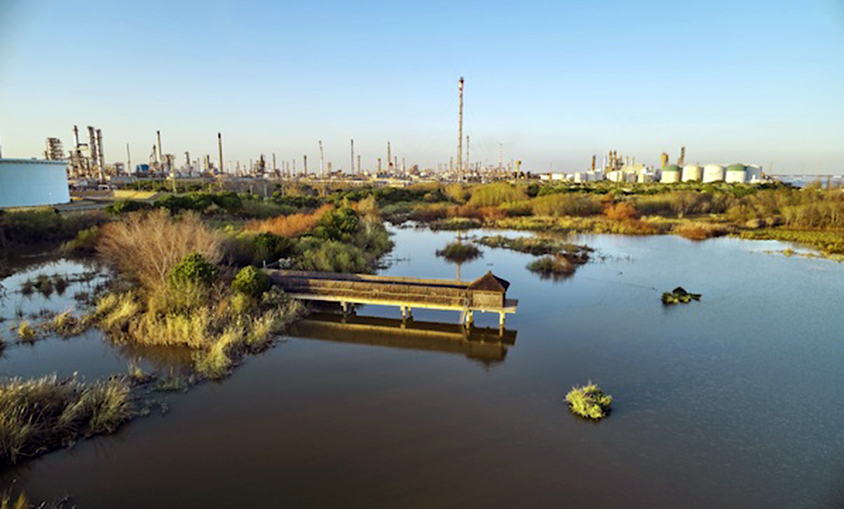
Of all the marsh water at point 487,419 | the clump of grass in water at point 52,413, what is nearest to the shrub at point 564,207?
the marsh water at point 487,419

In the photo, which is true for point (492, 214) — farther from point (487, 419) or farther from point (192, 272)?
point (487, 419)

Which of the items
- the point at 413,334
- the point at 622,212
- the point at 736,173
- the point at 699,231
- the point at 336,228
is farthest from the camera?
the point at 736,173

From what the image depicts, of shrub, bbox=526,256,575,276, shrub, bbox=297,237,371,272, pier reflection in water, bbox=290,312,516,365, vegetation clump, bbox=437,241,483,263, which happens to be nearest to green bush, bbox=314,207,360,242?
shrub, bbox=297,237,371,272

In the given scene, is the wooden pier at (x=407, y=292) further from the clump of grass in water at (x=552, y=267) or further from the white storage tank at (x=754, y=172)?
the white storage tank at (x=754, y=172)

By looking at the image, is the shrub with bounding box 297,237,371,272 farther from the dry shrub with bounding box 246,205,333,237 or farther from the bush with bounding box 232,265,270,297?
the bush with bounding box 232,265,270,297

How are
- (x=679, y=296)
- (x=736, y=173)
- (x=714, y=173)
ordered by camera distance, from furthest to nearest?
(x=714, y=173)
(x=736, y=173)
(x=679, y=296)

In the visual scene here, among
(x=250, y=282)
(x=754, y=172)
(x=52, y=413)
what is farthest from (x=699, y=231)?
(x=754, y=172)

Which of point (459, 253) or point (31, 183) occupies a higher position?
point (31, 183)
